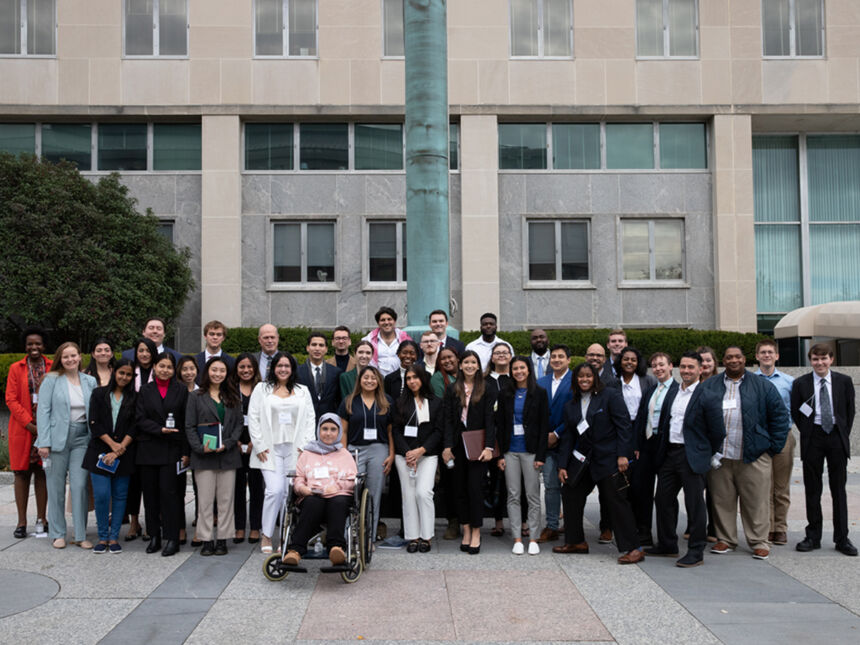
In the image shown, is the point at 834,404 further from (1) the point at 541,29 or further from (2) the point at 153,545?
(1) the point at 541,29

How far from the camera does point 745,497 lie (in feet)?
25.4

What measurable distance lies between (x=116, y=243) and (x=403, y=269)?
24.2ft

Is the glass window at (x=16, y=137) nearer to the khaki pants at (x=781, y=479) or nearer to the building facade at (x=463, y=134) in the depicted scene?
the building facade at (x=463, y=134)

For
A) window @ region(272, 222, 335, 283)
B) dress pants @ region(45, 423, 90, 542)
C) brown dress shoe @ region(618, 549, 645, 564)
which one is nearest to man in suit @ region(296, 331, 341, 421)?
dress pants @ region(45, 423, 90, 542)

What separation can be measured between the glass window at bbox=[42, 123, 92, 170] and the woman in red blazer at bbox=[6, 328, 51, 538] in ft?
48.1

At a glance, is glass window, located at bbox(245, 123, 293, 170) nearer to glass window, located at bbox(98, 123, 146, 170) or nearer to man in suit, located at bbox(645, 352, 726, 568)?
glass window, located at bbox(98, 123, 146, 170)

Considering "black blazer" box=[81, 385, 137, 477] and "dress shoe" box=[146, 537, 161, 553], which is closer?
"dress shoe" box=[146, 537, 161, 553]

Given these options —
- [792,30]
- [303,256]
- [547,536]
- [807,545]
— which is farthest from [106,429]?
[792,30]

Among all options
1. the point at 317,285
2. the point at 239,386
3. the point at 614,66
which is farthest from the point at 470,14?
the point at 239,386

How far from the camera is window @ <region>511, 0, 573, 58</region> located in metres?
21.6

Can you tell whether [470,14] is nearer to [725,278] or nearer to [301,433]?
[725,278]

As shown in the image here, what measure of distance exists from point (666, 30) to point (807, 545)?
692 inches

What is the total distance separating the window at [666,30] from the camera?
71.5 feet

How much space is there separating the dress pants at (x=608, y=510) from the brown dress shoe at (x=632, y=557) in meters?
0.06
